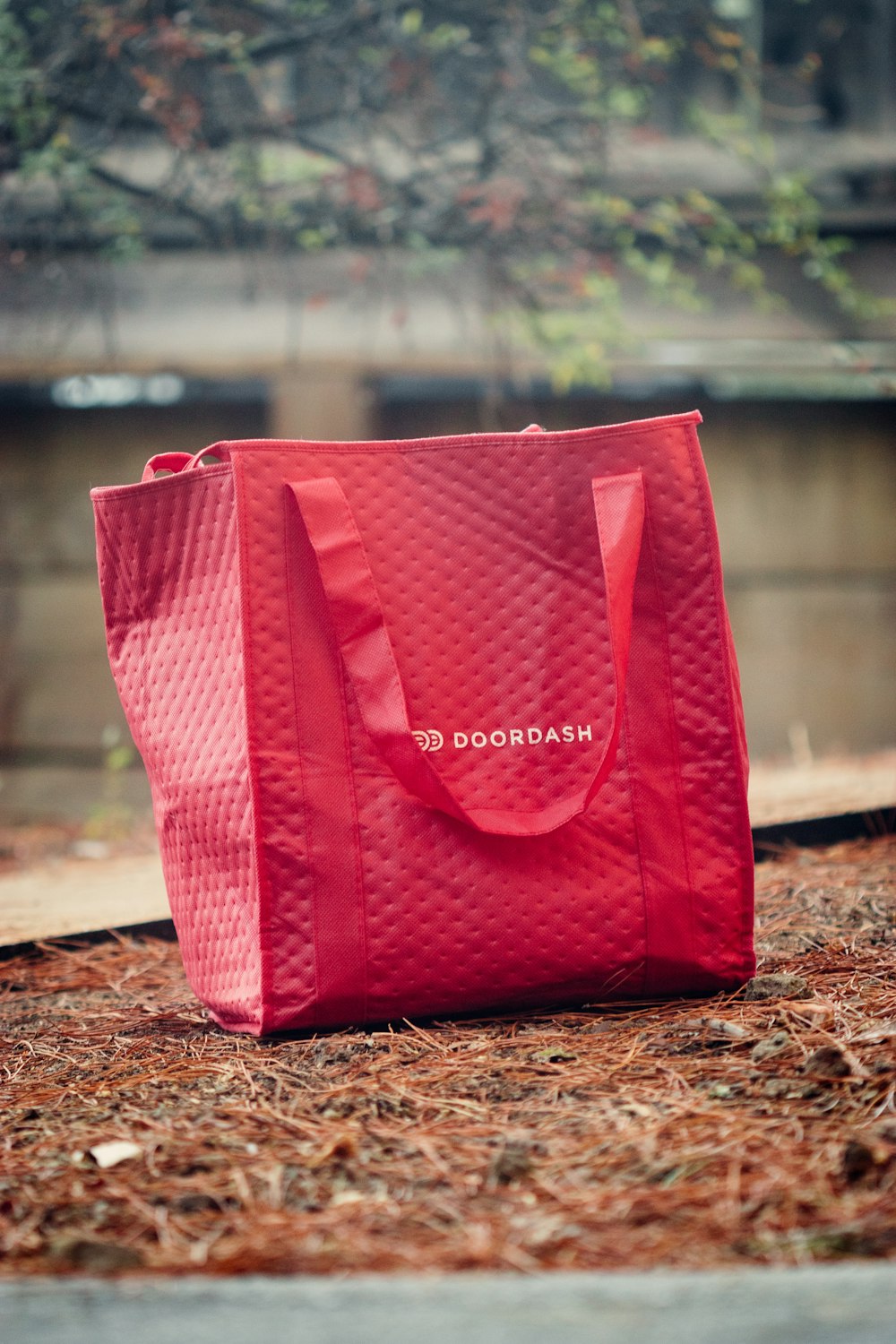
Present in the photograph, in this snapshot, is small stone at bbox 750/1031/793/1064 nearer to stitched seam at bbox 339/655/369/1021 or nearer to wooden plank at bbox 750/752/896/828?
stitched seam at bbox 339/655/369/1021

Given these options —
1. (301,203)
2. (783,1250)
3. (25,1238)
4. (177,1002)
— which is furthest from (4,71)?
(783,1250)

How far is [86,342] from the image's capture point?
13.7ft

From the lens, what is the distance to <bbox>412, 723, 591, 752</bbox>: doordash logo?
1287 mm

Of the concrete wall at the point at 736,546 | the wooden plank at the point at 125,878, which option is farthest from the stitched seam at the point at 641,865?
the concrete wall at the point at 736,546

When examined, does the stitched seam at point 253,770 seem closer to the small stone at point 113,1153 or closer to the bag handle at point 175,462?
the bag handle at point 175,462

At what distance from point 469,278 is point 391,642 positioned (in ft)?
10.1

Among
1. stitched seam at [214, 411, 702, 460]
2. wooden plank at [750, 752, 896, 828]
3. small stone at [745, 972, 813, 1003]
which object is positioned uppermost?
stitched seam at [214, 411, 702, 460]

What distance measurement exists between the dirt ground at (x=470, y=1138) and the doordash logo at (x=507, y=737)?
0.31 meters

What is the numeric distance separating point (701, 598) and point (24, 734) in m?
3.53

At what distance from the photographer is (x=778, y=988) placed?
134 centimetres

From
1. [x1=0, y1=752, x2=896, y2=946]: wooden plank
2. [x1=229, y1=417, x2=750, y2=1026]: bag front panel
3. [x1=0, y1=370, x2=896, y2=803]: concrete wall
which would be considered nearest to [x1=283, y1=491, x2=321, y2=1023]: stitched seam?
[x1=229, y1=417, x2=750, y2=1026]: bag front panel

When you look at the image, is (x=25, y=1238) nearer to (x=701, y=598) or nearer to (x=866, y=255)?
(x=701, y=598)

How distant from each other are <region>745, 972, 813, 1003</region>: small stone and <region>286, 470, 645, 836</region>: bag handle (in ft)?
1.04

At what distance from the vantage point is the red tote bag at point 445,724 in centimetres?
126
